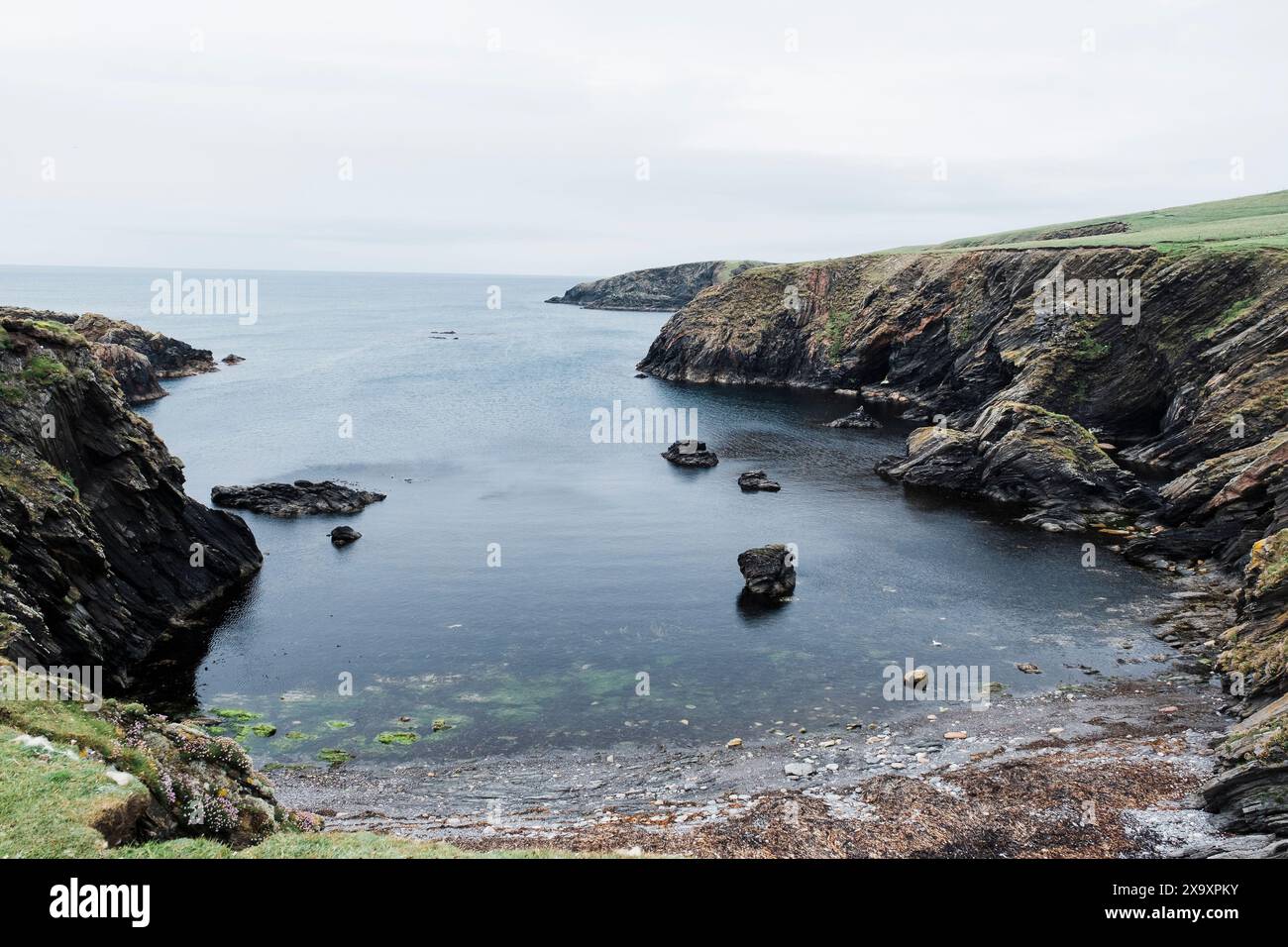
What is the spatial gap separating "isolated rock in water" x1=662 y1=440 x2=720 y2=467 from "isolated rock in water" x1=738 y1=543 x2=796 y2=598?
3858cm

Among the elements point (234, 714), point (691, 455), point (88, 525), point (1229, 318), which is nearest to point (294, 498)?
point (88, 525)

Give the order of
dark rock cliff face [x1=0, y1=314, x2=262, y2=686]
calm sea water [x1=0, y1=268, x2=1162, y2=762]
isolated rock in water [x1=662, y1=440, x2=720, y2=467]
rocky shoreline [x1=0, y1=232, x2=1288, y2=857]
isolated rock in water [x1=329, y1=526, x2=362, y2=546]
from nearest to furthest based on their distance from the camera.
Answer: rocky shoreline [x1=0, y1=232, x2=1288, y2=857], dark rock cliff face [x1=0, y1=314, x2=262, y2=686], calm sea water [x1=0, y1=268, x2=1162, y2=762], isolated rock in water [x1=329, y1=526, x2=362, y2=546], isolated rock in water [x1=662, y1=440, x2=720, y2=467]

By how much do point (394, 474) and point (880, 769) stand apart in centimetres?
6947

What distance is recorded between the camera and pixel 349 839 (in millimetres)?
22312

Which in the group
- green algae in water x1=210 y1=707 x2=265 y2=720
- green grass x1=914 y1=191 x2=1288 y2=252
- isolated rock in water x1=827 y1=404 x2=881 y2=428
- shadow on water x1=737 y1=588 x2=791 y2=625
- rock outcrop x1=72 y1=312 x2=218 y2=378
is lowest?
green algae in water x1=210 y1=707 x2=265 y2=720

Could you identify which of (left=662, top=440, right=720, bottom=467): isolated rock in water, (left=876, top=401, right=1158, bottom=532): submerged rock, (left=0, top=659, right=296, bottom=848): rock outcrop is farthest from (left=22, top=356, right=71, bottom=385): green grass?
(left=876, top=401, right=1158, bottom=532): submerged rock

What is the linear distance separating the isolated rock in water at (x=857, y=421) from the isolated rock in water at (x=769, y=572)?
200ft

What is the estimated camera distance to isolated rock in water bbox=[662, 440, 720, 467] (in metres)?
99.4

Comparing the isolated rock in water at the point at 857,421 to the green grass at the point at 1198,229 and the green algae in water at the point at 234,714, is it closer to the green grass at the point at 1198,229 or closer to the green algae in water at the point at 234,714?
the green grass at the point at 1198,229

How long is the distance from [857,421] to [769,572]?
63.8 m

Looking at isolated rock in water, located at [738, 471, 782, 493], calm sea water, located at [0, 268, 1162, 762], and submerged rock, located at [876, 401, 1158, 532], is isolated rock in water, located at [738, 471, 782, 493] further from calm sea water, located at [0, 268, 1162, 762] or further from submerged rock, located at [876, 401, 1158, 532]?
submerged rock, located at [876, 401, 1158, 532]

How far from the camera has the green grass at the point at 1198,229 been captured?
10362 centimetres

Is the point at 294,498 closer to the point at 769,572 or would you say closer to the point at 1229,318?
the point at 769,572
